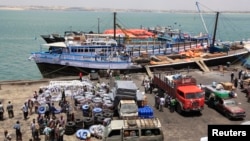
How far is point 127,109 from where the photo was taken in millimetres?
24719

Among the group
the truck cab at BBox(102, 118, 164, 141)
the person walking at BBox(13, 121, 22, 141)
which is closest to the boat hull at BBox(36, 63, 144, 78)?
the person walking at BBox(13, 121, 22, 141)

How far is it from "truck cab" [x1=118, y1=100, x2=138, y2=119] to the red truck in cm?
431

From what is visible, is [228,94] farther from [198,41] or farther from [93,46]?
[198,41]

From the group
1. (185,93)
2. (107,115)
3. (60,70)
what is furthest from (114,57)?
(107,115)

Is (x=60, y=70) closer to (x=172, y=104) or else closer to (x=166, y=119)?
(x=172, y=104)

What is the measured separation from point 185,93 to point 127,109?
5269mm

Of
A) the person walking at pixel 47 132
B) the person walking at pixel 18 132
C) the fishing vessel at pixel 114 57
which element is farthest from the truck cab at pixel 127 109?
the fishing vessel at pixel 114 57

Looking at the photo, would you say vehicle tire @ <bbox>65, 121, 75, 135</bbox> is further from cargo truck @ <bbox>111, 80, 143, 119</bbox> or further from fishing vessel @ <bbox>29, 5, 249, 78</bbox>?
fishing vessel @ <bbox>29, 5, 249, 78</bbox>

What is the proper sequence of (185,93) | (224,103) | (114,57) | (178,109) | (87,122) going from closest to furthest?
1. (87,122)
2. (185,93)
3. (224,103)
4. (178,109)
5. (114,57)

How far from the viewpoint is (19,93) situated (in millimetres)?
32781

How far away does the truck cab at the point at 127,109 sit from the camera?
24.2 m

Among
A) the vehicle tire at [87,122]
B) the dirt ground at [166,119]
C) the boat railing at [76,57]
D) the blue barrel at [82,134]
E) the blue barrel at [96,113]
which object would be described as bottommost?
the dirt ground at [166,119]

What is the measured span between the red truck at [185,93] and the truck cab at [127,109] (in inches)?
170

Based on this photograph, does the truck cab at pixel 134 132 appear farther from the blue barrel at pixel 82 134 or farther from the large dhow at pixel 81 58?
the large dhow at pixel 81 58
